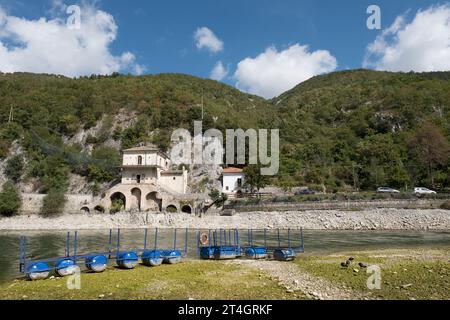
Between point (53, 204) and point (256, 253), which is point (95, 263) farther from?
point (53, 204)

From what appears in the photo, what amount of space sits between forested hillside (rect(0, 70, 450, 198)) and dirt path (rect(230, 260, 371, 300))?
41592 millimetres

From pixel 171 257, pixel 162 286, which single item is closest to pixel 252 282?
pixel 162 286

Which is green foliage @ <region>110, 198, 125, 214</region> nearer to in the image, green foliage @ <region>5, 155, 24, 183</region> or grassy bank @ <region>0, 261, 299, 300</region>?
green foliage @ <region>5, 155, 24, 183</region>

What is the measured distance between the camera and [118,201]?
5094 cm

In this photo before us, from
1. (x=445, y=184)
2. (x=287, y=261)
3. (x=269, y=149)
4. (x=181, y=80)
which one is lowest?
(x=287, y=261)

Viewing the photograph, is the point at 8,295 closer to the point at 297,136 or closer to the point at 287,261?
the point at 287,261

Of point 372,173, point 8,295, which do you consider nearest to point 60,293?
point 8,295

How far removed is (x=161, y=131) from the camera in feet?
245

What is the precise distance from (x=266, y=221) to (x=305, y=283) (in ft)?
93.6

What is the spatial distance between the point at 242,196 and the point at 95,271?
36.8 meters

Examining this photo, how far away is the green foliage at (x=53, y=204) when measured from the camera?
45.6 meters

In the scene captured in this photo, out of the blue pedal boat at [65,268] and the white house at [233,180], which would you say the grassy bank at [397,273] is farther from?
the white house at [233,180]

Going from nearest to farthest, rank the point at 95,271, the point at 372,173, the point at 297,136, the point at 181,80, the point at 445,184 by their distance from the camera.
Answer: the point at 95,271 < the point at 445,184 < the point at 372,173 < the point at 297,136 < the point at 181,80

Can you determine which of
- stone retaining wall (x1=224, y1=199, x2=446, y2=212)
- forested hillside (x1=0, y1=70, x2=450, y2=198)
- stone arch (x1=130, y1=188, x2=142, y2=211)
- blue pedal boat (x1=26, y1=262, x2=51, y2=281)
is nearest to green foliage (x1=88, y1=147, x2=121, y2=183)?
forested hillside (x1=0, y1=70, x2=450, y2=198)
